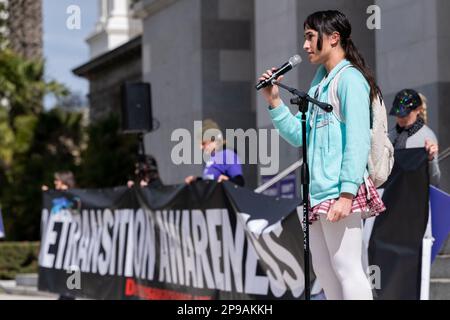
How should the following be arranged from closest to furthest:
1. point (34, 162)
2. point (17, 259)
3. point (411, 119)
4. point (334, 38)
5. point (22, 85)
Answer: 1. point (334, 38)
2. point (411, 119)
3. point (17, 259)
4. point (34, 162)
5. point (22, 85)

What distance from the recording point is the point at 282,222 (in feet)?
31.8

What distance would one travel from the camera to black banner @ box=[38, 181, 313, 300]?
32.6ft

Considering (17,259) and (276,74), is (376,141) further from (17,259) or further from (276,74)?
(17,259)

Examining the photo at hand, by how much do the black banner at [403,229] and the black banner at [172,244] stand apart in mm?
921

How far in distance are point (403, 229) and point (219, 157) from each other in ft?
9.70

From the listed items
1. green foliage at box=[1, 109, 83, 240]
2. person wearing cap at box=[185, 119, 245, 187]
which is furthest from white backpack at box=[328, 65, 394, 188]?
green foliage at box=[1, 109, 83, 240]

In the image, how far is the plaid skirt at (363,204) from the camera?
5699mm

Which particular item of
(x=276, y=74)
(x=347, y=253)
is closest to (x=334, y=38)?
(x=276, y=74)

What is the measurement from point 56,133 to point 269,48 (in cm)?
1288

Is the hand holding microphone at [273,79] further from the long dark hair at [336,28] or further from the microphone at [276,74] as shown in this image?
the long dark hair at [336,28]

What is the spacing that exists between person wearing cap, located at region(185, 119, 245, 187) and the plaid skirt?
17.0 ft

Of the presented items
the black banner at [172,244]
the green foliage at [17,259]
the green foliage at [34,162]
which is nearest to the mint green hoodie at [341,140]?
the black banner at [172,244]

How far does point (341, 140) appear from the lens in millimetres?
5781

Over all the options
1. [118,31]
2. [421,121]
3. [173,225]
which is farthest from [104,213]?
[118,31]
